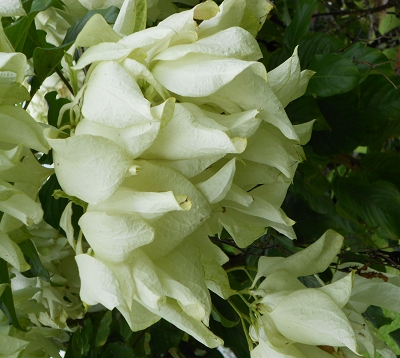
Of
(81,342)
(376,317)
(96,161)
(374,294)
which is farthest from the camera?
(376,317)

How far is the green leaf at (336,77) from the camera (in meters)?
0.41

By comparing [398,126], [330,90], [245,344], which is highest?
[330,90]

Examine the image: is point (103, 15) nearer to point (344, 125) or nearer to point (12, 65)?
point (12, 65)

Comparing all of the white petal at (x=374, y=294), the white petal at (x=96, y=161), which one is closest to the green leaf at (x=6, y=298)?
the white petal at (x=96, y=161)

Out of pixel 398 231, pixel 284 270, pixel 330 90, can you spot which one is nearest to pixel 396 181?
pixel 398 231

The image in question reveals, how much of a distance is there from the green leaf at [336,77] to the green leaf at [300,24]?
0.17ft

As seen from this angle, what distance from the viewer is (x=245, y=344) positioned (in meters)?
0.47

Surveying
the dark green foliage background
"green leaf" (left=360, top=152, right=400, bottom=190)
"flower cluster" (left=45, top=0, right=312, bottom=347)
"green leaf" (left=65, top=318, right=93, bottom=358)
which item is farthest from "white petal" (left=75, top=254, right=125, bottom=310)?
"green leaf" (left=360, top=152, right=400, bottom=190)

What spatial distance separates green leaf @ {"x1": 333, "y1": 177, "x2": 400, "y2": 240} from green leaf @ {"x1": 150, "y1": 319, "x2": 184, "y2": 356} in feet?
0.76

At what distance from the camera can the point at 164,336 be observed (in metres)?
0.47

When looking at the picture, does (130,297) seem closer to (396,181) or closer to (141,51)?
(141,51)

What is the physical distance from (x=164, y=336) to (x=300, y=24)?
306 mm

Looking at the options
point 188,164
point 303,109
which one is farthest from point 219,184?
point 303,109

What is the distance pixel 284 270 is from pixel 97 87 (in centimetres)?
16
